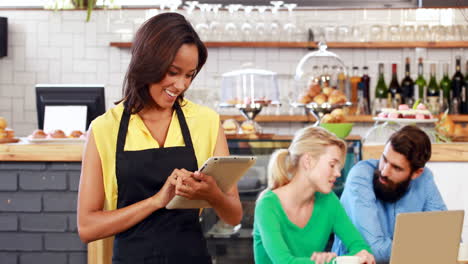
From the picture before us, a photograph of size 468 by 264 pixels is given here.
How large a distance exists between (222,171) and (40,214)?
1.91 m

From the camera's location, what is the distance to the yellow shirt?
1.88m

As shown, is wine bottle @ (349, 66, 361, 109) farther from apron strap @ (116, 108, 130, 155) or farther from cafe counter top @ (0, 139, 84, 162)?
apron strap @ (116, 108, 130, 155)

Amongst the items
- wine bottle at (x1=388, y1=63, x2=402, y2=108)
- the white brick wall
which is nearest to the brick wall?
the white brick wall

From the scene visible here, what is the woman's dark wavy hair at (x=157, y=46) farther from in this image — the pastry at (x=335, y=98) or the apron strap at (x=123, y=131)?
the pastry at (x=335, y=98)

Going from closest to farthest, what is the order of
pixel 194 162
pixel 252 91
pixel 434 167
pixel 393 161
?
pixel 194 162
pixel 393 161
pixel 434 167
pixel 252 91

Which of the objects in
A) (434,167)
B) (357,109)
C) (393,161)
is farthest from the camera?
(357,109)

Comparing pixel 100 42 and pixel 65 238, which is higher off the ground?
pixel 100 42

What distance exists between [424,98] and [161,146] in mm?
4667

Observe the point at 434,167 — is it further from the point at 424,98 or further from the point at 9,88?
the point at 9,88

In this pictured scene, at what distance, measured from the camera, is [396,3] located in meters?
4.99

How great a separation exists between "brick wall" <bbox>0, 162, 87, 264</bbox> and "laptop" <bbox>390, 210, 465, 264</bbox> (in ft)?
6.16

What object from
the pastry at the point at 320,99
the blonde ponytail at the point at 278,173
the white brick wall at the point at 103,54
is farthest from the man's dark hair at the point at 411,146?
the white brick wall at the point at 103,54

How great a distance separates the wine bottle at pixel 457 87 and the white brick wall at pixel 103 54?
0.67 ft

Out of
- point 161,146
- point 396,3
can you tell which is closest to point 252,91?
point 396,3
